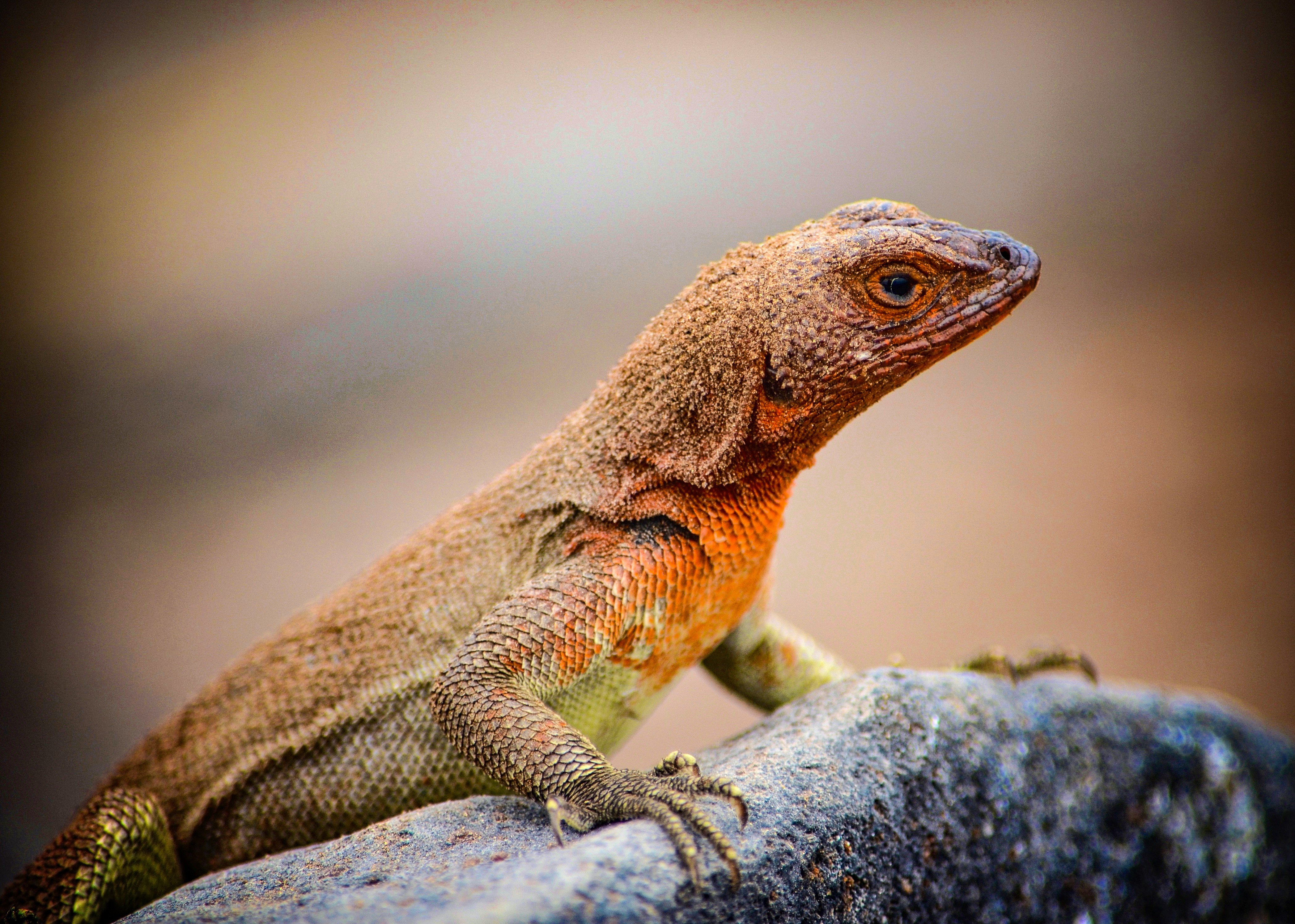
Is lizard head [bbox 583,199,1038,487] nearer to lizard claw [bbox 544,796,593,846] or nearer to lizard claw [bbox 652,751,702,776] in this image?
lizard claw [bbox 652,751,702,776]

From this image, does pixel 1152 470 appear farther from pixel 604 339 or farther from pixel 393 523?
pixel 393 523

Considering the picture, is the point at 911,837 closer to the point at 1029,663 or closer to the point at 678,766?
the point at 678,766

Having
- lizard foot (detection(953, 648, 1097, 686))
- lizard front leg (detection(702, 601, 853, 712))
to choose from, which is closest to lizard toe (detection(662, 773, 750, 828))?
lizard front leg (detection(702, 601, 853, 712))

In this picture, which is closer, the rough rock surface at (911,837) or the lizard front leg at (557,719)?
the rough rock surface at (911,837)

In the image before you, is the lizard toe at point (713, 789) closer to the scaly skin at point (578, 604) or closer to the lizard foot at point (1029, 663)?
the scaly skin at point (578, 604)

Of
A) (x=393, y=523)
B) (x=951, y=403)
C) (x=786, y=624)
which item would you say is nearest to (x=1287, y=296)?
(x=951, y=403)

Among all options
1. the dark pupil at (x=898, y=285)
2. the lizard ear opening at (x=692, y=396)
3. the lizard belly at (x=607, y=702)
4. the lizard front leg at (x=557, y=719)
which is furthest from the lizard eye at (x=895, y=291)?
the lizard belly at (x=607, y=702)
